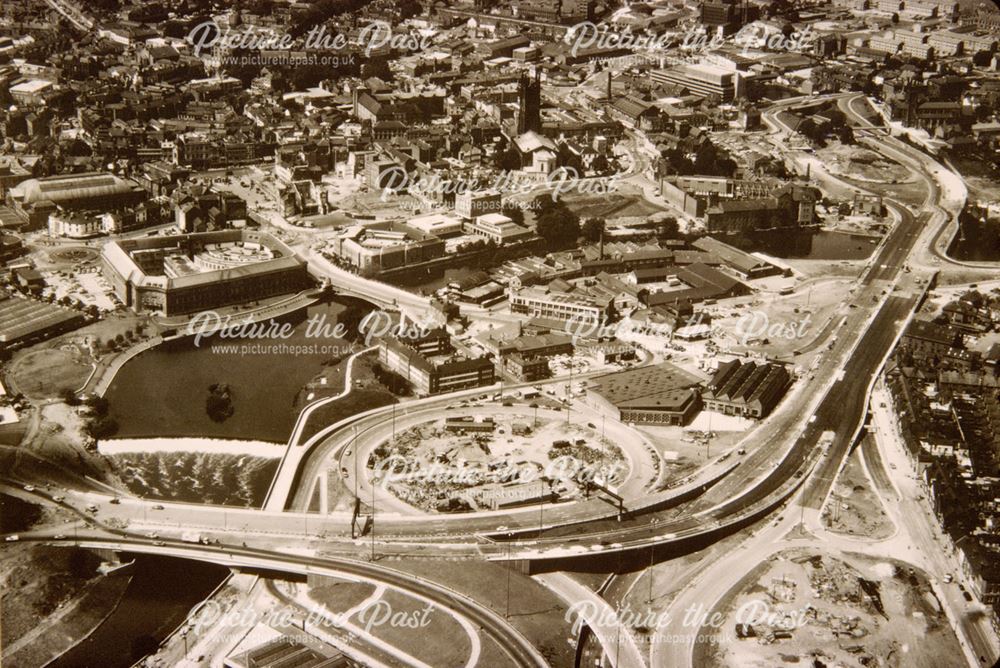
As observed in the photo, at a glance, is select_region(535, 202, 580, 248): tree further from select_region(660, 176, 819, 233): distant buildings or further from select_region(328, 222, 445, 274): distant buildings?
select_region(660, 176, 819, 233): distant buildings

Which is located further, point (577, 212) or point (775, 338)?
point (577, 212)

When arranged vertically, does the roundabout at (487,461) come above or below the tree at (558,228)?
below

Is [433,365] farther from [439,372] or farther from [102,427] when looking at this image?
[102,427]

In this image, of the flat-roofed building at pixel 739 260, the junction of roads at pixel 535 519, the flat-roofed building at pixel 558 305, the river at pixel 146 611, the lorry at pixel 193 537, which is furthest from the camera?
the flat-roofed building at pixel 739 260

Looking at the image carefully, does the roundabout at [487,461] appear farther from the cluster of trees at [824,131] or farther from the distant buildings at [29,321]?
the cluster of trees at [824,131]

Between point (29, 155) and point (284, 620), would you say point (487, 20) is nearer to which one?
point (29, 155)

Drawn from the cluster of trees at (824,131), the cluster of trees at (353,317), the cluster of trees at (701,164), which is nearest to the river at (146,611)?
the cluster of trees at (353,317)

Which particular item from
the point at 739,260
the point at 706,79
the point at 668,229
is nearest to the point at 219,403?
the point at 739,260

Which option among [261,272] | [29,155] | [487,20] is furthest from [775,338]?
[487,20]
